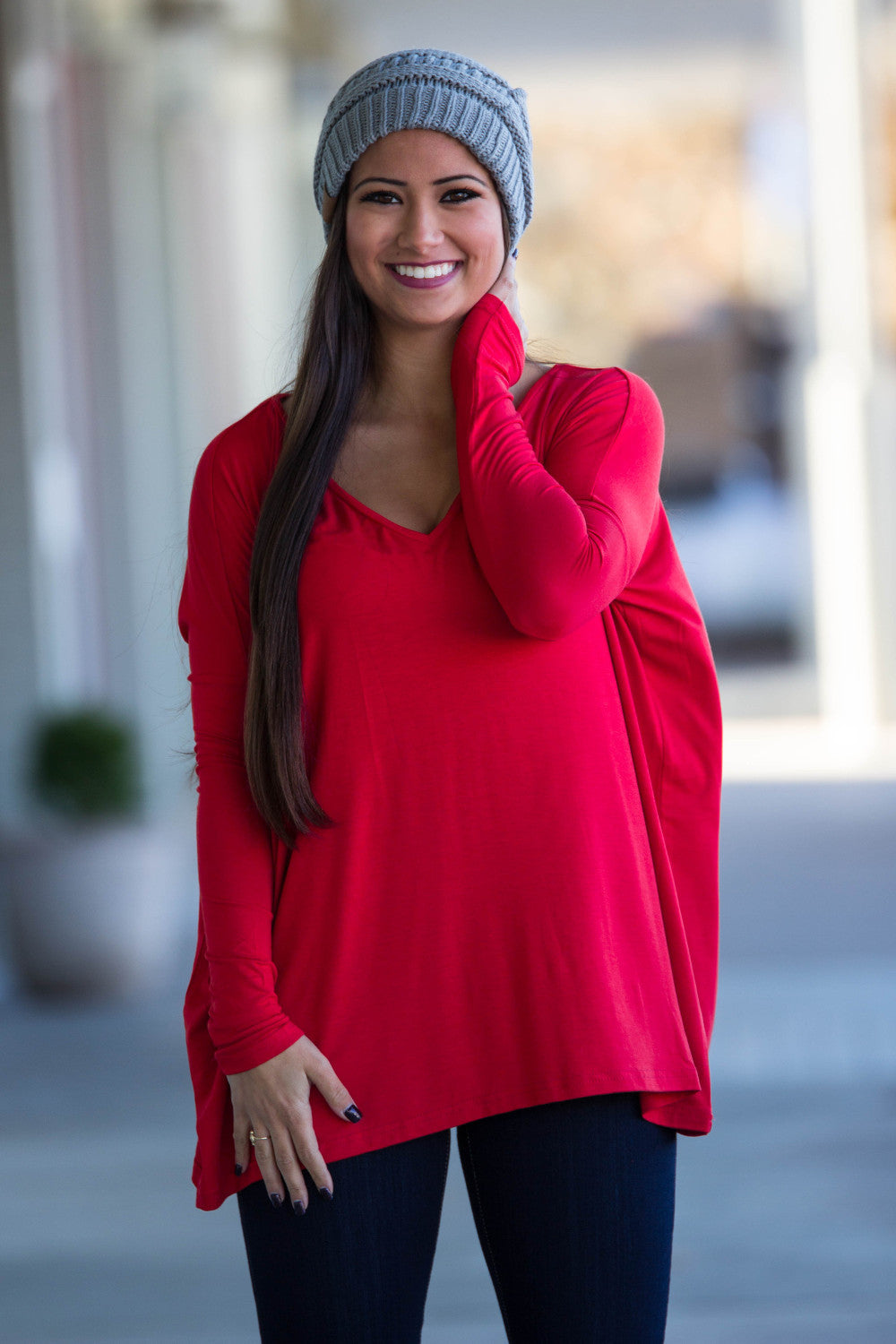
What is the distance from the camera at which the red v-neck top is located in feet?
4.32

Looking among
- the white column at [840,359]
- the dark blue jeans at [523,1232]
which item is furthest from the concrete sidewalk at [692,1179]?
the white column at [840,359]

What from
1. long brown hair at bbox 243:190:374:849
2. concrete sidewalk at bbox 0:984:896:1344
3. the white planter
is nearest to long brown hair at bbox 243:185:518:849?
long brown hair at bbox 243:190:374:849

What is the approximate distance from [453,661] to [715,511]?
6202 mm

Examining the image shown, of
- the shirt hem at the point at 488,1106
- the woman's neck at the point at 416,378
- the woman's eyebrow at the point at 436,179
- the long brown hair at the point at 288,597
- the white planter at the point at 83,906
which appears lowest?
the white planter at the point at 83,906

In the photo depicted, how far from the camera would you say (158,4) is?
19.7ft

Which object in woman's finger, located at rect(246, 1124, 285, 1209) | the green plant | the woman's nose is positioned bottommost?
woman's finger, located at rect(246, 1124, 285, 1209)

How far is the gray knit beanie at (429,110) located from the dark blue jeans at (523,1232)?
0.86 meters

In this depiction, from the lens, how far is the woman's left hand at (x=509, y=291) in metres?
1.46

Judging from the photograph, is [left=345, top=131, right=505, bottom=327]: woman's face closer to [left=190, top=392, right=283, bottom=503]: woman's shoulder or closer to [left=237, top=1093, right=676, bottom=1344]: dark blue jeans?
[left=190, top=392, right=283, bottom=503]: woman's shoulder

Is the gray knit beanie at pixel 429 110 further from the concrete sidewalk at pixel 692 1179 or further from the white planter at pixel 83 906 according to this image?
the white planter at pixel 83 906

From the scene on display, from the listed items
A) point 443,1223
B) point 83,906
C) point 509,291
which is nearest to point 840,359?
point 83,906

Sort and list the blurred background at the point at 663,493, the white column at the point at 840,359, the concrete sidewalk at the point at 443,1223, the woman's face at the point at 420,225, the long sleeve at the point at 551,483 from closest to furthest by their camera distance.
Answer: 1. the long sleeve at the point at 551,483
2. the woman's face at the point at 420,225
3. the concrete sidewalk at the point at 443,1223
4. the blurred background at the point at 663,493
5. the white column at the point at 840,359

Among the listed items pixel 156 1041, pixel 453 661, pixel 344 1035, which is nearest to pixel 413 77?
pixel 453 661

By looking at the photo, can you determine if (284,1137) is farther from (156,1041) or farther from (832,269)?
(832,269)
